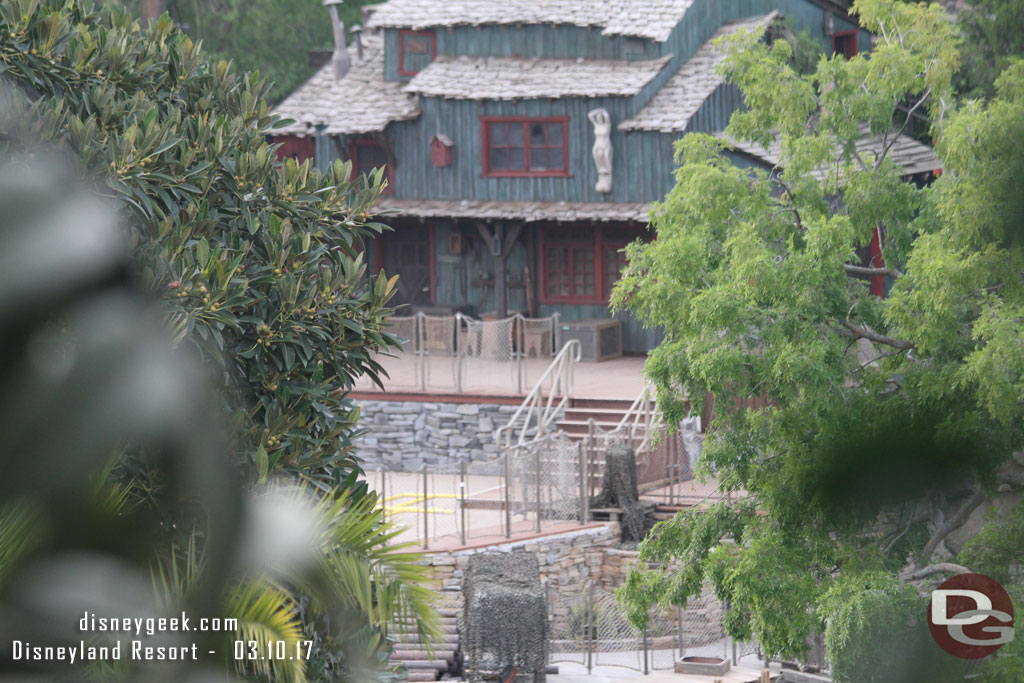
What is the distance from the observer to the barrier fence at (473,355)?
26141mm

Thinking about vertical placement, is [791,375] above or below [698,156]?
below

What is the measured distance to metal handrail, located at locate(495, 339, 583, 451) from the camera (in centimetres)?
2438

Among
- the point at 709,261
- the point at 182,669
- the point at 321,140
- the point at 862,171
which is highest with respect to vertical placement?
the point at 321,140

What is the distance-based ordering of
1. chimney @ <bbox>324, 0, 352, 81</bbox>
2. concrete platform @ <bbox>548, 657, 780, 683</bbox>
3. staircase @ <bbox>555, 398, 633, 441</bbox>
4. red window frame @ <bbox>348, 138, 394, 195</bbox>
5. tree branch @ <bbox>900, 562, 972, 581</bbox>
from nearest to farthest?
tree branch @ <bbox>900, 562, 972, 581</bbox>
concrete platform @ <bbox>548, 657, 780, 683</bbox>
staircase @ <bbox>555, 398, 633, 441</bbox>
red window frame @ <bbox>348, 138, 394, 195</bbox>
chimney @ <bbox>324, 0, 352, 81</bbox>

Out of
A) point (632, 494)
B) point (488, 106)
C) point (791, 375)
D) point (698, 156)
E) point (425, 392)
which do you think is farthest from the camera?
point (488, 106)

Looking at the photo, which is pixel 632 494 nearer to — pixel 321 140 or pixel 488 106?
pixel 488 106

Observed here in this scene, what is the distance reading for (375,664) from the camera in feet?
27.0

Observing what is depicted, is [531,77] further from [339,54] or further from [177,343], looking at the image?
[177,343]

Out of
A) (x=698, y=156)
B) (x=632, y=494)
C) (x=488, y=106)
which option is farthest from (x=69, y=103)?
(x=488, y=106)

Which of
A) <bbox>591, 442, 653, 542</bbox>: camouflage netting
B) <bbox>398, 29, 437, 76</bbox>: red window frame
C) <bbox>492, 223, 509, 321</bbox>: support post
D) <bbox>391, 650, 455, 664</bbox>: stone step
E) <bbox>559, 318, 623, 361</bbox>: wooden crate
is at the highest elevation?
<bbox>398, 29, 437, 76</bbox>: red window frame

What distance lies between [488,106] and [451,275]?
372 cm

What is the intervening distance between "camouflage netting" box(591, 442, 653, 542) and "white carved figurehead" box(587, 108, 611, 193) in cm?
712

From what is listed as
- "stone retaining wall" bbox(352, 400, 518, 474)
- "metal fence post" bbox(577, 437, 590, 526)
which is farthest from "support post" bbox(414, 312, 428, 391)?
"metal fence post" bbox(577, 437, 590, 526)

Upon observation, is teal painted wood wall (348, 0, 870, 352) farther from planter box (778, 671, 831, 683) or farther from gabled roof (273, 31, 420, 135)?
planter box (778, 671, 831, 683)
